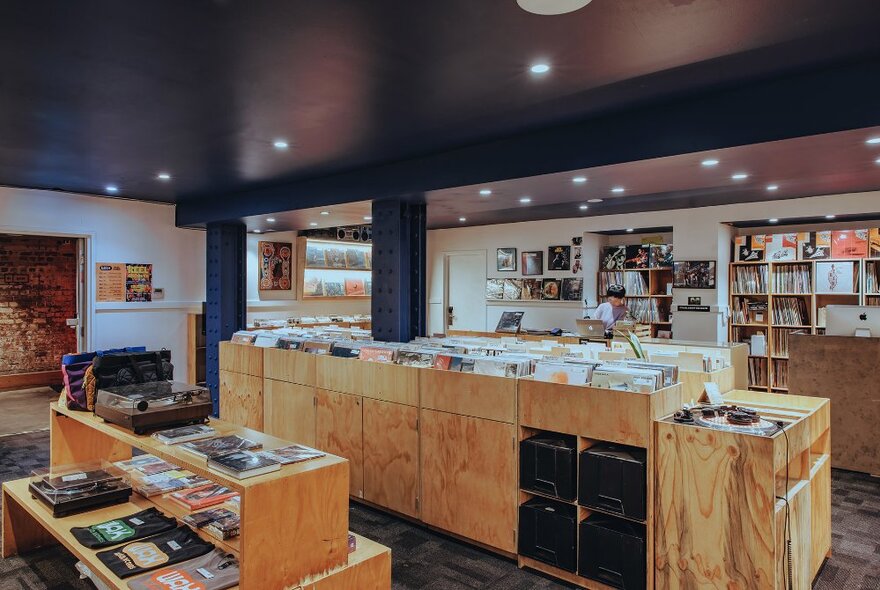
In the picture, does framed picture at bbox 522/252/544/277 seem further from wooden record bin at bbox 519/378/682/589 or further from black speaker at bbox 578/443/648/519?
black speaker at bbox 578/443/648/519

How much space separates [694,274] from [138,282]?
7.20 m

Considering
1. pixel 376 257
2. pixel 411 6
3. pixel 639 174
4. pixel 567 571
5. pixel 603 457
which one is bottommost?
pixel 567 571

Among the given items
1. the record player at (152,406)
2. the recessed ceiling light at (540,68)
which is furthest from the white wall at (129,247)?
the recessed ceiling light at (540,68)

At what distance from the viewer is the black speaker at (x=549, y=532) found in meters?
3.08

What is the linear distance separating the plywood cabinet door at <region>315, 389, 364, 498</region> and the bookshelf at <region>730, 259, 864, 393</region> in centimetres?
550

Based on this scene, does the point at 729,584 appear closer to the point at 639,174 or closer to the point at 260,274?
the point at 639,174

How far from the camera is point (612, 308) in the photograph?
7.93 m

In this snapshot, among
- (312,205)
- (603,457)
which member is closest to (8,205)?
(312,205)

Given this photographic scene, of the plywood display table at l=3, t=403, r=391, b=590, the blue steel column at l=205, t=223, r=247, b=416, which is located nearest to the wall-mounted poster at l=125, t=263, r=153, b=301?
the blue steel column at l=205, t=223, r=247, b=416

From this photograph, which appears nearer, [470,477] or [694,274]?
[470,477]

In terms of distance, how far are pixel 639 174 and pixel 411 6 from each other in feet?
7.14

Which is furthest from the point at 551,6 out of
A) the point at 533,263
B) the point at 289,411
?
the point at 533,263

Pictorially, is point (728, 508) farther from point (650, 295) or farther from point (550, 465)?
point (650, 295)

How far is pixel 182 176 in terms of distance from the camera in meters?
5.65
